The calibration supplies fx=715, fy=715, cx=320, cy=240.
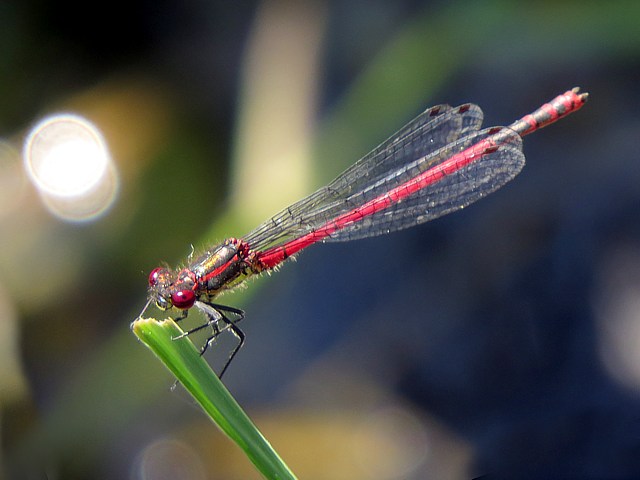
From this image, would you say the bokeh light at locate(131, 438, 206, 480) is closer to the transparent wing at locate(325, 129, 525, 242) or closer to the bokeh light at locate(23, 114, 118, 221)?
the transparent wing at locate(325, 129, 525, 242)

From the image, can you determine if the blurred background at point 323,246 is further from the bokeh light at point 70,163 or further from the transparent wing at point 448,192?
the transparent wing at point 448,192

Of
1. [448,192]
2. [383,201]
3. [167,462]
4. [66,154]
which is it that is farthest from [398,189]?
[66,154]

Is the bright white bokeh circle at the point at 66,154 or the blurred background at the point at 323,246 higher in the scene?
the bright white bokeh circle at the point at 66,154

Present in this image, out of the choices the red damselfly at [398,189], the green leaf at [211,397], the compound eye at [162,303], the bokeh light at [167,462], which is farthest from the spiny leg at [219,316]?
the green leaf at [211,397]

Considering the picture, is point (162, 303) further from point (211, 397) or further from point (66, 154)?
point (66, 154)

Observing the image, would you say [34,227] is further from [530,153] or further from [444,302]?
[530,153]

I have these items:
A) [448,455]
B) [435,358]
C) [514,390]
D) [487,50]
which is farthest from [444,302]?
[487,50]
